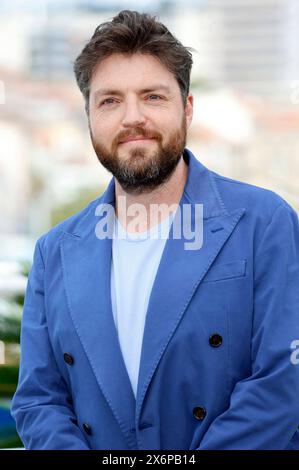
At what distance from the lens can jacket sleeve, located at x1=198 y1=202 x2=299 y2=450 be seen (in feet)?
4.46

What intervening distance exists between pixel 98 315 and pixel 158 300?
0.14 metres

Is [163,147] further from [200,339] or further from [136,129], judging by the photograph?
[200,339]

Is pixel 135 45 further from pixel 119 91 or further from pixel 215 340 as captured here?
pixel 215 340

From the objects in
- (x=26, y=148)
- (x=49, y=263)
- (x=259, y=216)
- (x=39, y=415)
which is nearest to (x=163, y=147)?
(x=259, y=216)

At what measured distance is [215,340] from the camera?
4.65 ft

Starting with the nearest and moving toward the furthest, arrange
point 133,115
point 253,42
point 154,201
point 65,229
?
1. point 133,115
2. point 154,201
3. point 65,229
4. point 253,42

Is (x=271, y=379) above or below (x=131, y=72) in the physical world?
below

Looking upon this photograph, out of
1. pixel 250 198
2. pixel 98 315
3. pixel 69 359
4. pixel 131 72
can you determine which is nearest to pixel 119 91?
pixel 131 72

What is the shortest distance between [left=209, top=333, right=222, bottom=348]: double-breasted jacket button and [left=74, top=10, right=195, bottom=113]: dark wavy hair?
533 millimetres

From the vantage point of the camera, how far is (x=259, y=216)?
1479mm

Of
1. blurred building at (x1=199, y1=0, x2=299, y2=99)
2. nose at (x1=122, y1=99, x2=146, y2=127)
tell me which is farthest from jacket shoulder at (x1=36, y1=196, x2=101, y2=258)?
blurred building at (x1=199, y1=0, x2=299, y2=99)

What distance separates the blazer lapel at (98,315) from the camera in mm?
1470

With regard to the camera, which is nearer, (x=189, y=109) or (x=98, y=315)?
(x=98, y=315)

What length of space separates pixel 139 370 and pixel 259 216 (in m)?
0.41
